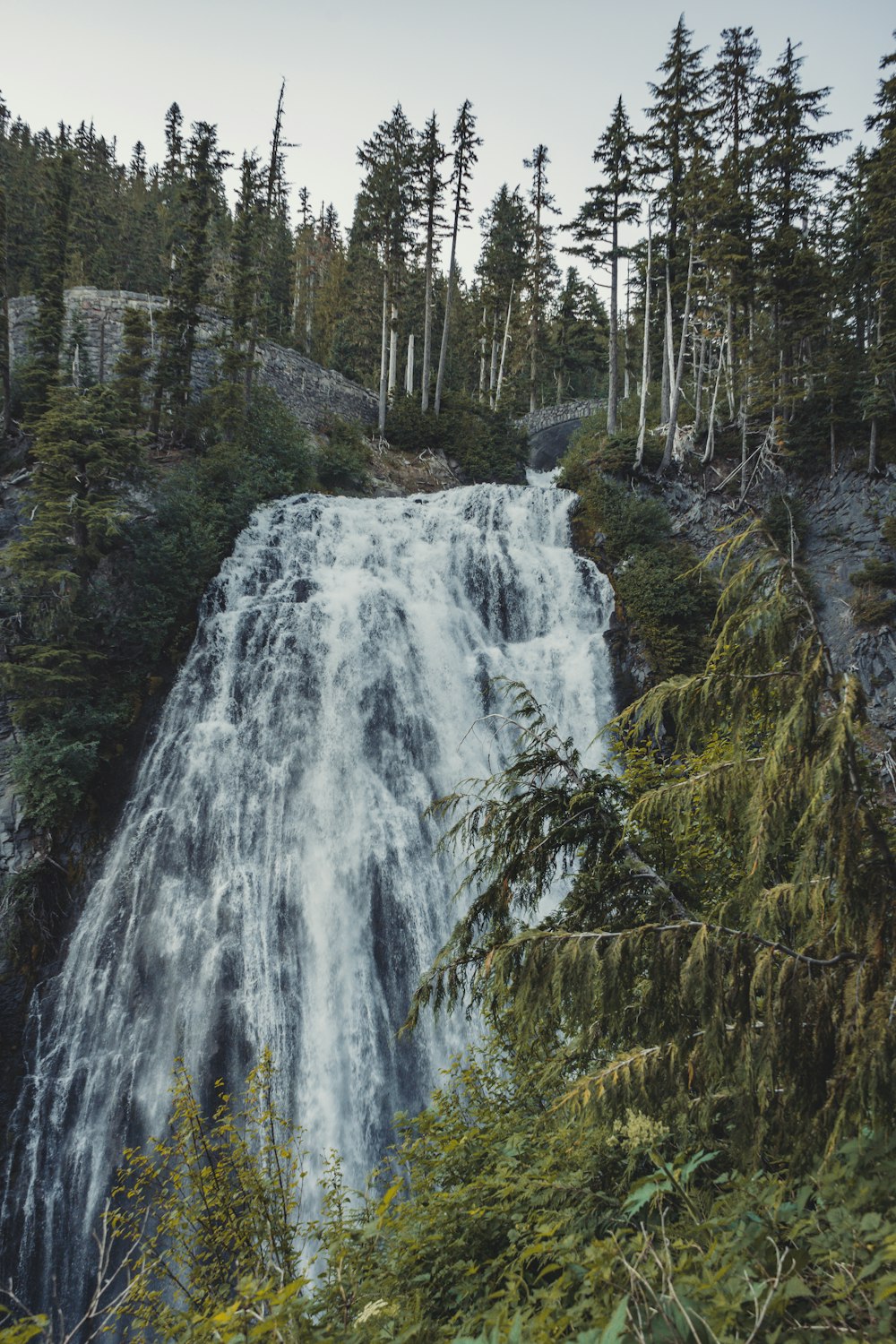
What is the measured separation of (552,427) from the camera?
39188 mm

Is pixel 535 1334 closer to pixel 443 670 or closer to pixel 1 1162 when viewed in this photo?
pixel 1 1162

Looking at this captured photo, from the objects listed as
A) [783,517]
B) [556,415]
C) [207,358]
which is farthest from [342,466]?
[556,415]

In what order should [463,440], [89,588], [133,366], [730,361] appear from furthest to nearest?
[463,440] < [730,361] < [133,366] < [89,588]

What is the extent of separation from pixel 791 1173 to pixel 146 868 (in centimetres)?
1218

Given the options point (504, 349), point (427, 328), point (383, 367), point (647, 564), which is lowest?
point (647, 564)

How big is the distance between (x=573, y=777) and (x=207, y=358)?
32.0 meters

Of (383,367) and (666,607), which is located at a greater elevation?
(383,367)

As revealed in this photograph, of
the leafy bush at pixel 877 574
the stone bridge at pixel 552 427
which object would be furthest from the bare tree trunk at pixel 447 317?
the leafy bush at pixel 877 574

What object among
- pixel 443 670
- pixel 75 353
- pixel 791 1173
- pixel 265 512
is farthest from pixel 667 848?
pixel 75 353

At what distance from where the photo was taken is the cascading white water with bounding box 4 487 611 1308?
9930mm

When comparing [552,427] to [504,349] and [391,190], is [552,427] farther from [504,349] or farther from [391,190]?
[391,190]

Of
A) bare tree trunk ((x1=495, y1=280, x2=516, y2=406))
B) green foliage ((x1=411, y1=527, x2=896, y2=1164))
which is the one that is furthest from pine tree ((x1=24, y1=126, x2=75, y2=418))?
green foliage ((x1=411, y1=527, x2=896, y2=1164))

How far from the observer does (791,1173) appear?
2373 mm

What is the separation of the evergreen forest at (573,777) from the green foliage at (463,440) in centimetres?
25
